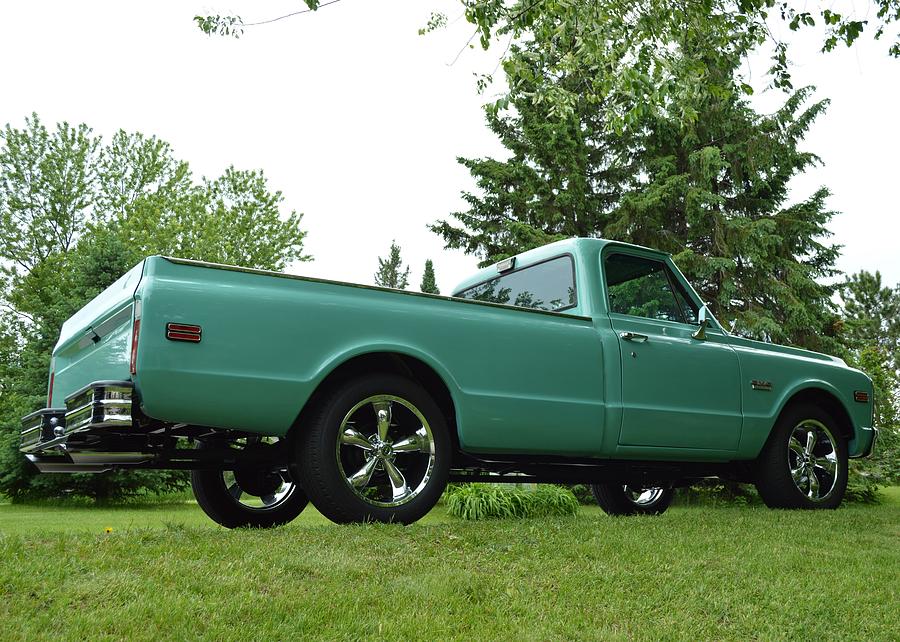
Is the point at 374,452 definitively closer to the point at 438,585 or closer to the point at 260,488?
the point at 438,585

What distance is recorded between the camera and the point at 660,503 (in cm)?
816

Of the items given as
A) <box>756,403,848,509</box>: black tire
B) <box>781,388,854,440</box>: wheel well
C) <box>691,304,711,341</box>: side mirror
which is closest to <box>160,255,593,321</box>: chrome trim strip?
<box>691,304,711,341</box>: side mirror

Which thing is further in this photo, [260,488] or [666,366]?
[666,366]

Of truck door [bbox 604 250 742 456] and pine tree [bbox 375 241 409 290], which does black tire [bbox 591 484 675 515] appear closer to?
truck door [bbox 604 250 742 456]

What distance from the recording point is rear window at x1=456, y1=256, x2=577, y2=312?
6.34 m

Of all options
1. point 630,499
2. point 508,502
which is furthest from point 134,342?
point 508,502

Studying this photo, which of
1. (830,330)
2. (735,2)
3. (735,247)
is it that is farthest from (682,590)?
(830,330)

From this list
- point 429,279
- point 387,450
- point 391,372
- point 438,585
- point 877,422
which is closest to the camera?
point 438,585

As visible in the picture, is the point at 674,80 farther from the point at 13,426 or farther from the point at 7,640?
the point at 13,426

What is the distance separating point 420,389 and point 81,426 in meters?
1.89

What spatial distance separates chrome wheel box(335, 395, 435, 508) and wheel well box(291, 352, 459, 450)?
0.21 m

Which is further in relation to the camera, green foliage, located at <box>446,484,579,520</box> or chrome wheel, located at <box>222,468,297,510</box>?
green foliage, located at <box>446,484,579,520</box>

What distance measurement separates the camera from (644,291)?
6652mm

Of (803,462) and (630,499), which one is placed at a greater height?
(803,462)
